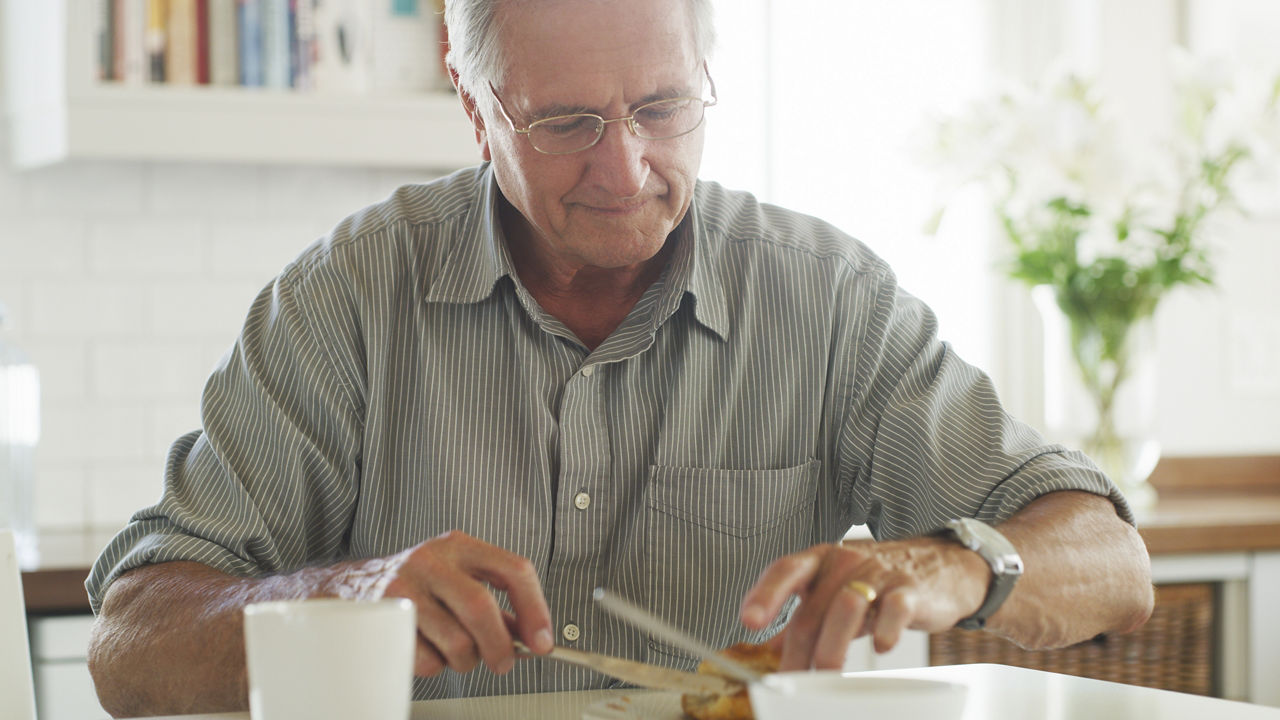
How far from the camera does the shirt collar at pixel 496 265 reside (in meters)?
1.45

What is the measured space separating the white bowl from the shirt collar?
72 cm

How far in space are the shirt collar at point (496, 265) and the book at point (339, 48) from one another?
0.84 meters

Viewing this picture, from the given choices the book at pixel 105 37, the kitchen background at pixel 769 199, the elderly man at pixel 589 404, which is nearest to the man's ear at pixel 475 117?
the elderly man at pixel 589 404

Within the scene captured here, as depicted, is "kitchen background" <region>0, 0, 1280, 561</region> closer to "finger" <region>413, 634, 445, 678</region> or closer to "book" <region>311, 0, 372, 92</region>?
"book" <region>311, 0, 372, 92</region>

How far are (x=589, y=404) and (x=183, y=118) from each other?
1.13 m

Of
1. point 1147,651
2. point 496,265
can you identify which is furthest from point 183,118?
point 1147,651

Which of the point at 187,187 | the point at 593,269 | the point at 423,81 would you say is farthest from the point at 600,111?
the point at 187,187

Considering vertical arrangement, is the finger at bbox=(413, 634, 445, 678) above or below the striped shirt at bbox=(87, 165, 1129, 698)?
below

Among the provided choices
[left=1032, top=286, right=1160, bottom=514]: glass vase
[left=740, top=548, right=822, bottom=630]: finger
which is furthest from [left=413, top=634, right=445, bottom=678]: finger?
[left=1032, top=286, right=1160, bottom=514]: glass vase

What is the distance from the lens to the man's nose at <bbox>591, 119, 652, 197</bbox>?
1312 millimetres

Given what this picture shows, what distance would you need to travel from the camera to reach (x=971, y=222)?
3.00 metres

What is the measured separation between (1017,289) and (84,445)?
1963 millimetres

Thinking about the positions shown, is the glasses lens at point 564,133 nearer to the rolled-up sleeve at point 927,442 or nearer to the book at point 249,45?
the rolled-up sleeve at point 927,442

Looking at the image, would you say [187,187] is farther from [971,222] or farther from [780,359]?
[971,222]
